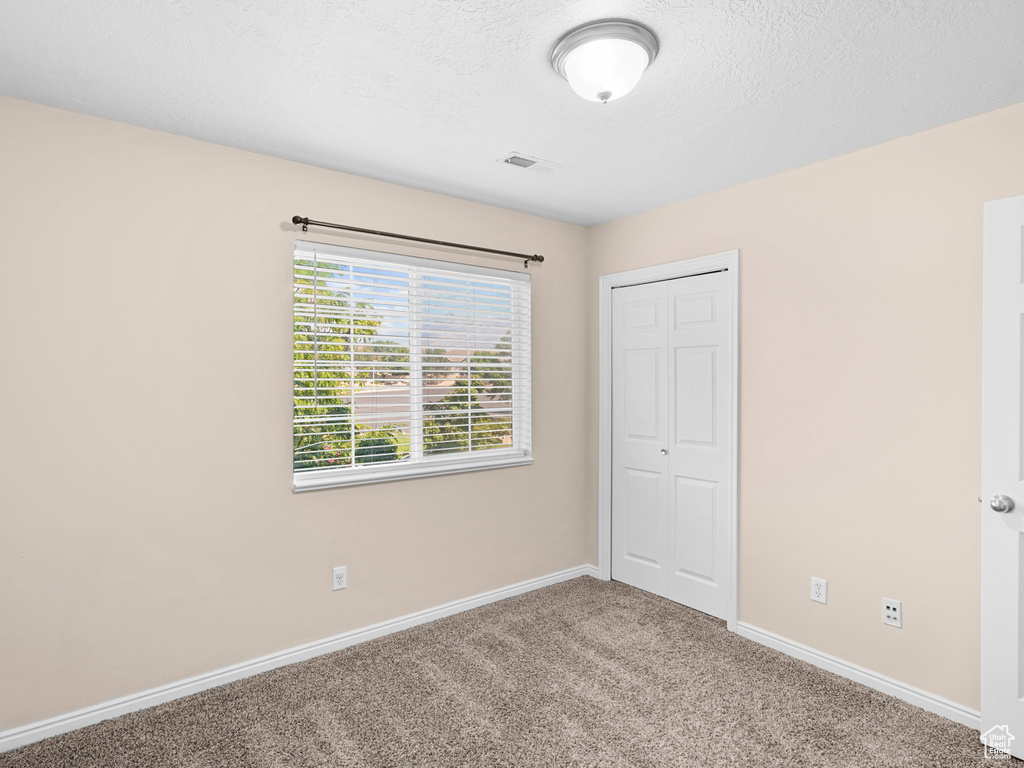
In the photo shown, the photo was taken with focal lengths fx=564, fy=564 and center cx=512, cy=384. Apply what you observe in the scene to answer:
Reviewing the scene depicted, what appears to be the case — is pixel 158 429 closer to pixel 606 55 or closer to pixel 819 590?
pixel 606 55

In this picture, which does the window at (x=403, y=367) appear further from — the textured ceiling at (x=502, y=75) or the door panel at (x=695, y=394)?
the door panel at (x=695, y=394)

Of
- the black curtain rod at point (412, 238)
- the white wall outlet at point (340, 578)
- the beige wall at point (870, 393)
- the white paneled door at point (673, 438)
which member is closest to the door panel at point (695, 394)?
the white paneled door at point (673, 438)

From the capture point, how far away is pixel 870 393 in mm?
2539

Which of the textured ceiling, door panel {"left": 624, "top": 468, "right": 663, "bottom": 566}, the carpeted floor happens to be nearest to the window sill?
door panel {"left": 624, "top": 468, "right": 663, "bottom": 566}

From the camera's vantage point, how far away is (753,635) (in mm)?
2992

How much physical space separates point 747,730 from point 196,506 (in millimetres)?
2472

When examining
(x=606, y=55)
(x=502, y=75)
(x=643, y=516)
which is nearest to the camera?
(x=606, y=55)

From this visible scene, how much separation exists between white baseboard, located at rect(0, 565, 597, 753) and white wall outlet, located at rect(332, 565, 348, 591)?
25cm

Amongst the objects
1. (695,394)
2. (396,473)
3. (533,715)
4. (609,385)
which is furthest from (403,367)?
(533,715)

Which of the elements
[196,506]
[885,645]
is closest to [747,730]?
[885,645]

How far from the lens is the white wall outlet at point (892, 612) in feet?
8.04

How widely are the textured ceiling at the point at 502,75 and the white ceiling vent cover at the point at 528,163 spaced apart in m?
0.05

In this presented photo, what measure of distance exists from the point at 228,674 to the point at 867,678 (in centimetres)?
288

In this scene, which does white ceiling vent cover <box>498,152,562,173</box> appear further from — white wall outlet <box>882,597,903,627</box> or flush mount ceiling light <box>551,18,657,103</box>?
white wall outlet <box>882,597,903,627</box>
